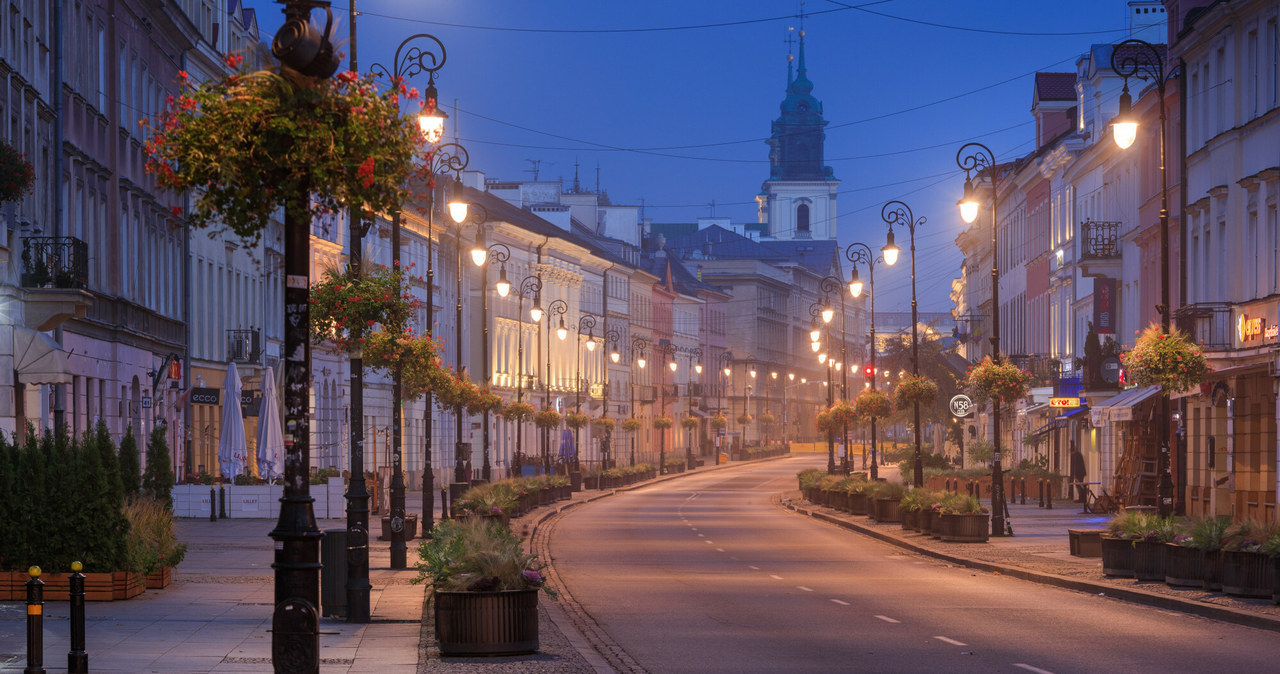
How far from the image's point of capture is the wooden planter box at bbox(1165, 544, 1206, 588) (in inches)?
928

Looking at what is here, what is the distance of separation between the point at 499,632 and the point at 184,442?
34945 mm

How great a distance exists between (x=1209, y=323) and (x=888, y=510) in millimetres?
10410

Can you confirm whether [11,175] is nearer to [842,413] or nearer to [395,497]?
[395,497]

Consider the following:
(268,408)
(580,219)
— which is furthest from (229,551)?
(580,219)

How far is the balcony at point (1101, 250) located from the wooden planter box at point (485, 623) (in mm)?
40306

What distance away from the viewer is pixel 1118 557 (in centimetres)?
2597

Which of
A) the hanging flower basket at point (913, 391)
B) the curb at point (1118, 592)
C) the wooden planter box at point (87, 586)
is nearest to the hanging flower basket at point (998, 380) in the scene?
the curb at point (1118, 592)

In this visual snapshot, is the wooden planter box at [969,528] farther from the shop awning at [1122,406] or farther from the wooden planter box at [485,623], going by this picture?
the wooden planter box at [485,623]

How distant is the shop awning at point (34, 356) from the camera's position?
102 ft

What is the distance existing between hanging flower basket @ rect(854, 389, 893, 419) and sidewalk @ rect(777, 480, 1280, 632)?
32.1 feet

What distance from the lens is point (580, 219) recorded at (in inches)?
5330

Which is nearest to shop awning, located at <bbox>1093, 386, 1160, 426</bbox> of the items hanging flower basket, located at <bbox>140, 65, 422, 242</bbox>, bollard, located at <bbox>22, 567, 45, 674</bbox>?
bollard, located at <bbox>22, 567, 45, 674</bbox>

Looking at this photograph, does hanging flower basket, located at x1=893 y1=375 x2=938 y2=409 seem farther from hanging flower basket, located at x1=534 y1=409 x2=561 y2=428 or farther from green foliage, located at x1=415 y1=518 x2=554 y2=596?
green foliage, located at x1=415 y1=518 x2=554 y2=596

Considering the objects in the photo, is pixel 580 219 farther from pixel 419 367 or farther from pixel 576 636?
pixel 576 636
